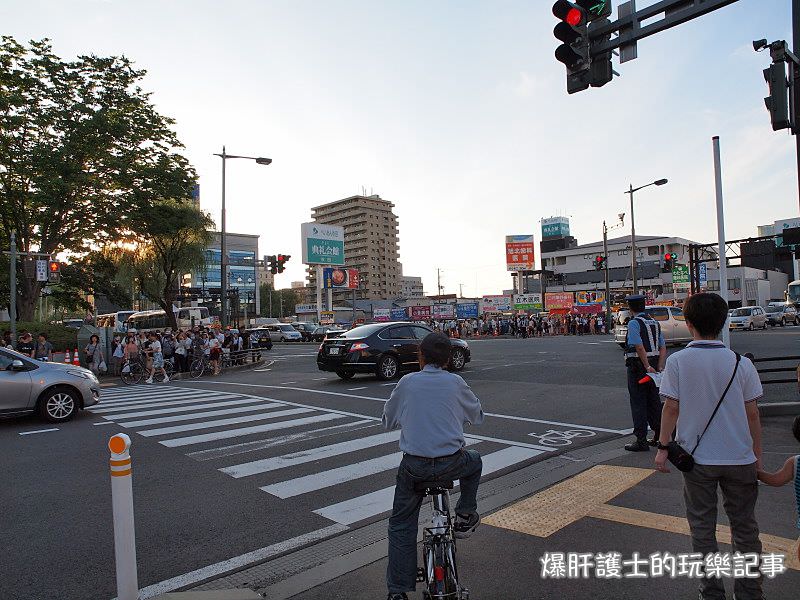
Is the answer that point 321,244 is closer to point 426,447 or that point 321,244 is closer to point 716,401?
point 426,447

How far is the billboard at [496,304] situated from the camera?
6645 centimetres

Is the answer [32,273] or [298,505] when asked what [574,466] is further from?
[32,273]

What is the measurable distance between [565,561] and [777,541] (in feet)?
5.21

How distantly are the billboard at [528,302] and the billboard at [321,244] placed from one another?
2128 centimetres

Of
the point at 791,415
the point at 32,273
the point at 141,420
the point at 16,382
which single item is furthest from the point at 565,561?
the point at 32,273

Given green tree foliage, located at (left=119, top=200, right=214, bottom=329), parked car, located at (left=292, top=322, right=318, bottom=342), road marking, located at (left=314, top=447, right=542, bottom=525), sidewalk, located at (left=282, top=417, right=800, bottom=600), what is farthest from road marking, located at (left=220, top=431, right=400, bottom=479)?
parked car, located at (left=292, top=322, right=318, bottom=342)

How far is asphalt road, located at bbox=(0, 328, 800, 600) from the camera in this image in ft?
14.4

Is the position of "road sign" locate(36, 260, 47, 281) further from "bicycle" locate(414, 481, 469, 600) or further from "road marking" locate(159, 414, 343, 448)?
"bicycle" locate(414, 481, 469, 600)

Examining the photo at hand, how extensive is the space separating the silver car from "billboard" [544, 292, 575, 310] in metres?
56.8

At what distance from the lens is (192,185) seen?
1085 inches

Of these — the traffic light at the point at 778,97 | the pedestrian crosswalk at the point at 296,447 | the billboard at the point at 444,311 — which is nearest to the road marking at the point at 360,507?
the pedestrian crosswalk at the point at 296,447

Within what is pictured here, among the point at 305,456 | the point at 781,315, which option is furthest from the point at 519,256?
the point at 305,456

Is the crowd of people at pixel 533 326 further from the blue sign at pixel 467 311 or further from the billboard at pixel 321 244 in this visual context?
the billboard at pixel 321 244

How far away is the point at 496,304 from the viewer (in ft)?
220
